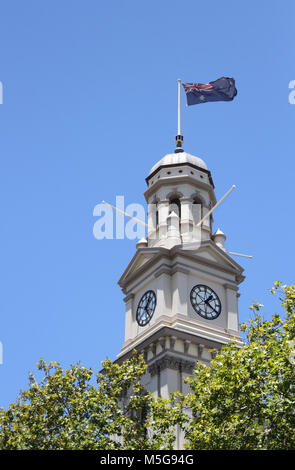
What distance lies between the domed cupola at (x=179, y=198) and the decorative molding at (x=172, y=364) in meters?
11.4

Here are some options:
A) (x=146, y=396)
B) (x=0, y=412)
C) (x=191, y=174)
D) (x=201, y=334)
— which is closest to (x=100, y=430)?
(x=146, y=396)

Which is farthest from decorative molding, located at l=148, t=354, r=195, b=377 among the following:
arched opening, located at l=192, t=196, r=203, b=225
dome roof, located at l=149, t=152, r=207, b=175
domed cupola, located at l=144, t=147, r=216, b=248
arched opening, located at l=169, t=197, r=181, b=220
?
dome roof, located at l=149, t=152, r=207, b=175

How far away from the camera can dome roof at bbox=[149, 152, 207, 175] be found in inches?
2565

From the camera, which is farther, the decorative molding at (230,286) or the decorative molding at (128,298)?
the decorative molding at (128,298)

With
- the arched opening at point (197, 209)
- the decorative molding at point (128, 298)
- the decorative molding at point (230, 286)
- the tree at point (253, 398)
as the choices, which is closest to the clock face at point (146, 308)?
the decorative molding at point (128, 298)

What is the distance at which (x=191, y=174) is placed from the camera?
64250 mm

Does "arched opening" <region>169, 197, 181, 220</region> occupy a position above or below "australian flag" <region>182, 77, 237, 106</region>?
below

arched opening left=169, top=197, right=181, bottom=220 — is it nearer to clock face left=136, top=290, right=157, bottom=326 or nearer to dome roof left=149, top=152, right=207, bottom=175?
dome roof left=149, top=152, right=207, bottom=175

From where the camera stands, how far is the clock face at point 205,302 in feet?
185

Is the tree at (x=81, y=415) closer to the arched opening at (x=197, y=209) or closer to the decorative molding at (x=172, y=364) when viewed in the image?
the decorative molding at (x=172, y=364)
